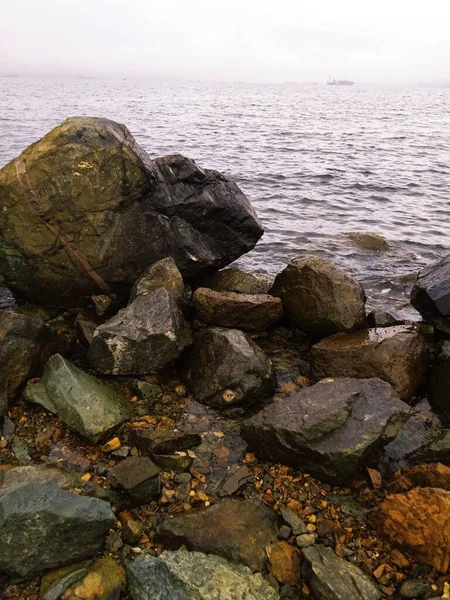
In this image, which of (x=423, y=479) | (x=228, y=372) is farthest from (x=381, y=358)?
(x=228, y=372)

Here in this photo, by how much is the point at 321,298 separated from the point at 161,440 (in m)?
3.77

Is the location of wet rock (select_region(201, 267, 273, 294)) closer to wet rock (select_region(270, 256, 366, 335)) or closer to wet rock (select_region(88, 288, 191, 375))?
wet rock (select_region(270, 256, 366, 335))

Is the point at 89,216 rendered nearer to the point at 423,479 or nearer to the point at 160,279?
the point at 160,279

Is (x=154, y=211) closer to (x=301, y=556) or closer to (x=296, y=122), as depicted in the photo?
(x=301, y=556)

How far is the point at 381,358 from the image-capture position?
23.9 ft

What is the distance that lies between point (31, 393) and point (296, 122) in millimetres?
49258

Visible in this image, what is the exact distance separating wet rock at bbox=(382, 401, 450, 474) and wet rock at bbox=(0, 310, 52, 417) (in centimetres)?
494

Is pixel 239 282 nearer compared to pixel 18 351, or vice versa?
pixel 18 351

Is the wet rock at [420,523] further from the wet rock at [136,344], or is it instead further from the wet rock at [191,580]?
the wet rock at [136,344]

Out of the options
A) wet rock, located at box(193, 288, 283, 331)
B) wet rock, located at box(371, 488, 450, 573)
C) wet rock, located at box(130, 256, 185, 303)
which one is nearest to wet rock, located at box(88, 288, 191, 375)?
wet rock, located at box(193, 288, 283, 331)

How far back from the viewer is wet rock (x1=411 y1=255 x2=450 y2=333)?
8086 millimetres

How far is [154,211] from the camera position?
9398 millimetres

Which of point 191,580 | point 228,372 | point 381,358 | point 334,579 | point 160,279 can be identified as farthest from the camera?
point 160,279

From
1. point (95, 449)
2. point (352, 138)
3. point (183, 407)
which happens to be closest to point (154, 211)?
point (183, 407)
